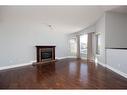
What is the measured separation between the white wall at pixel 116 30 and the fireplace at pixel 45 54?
12.9ft

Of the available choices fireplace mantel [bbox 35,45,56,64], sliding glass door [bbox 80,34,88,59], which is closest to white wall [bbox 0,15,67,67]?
fireplace mantel [bbox 35,45,56,64]

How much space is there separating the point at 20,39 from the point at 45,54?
230 cm

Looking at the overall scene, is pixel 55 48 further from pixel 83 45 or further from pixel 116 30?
pixel 116 30

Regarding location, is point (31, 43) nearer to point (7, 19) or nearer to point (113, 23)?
point (7, 19)

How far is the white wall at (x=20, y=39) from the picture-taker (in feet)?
21.8

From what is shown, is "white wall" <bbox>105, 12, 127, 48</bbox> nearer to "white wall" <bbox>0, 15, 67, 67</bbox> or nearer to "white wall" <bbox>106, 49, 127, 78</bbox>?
"white wall" <bbox>106, 49, 127, 78</bbox>

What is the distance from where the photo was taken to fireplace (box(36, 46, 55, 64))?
8.89 m

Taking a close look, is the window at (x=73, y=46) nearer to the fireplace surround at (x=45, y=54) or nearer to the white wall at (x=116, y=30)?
the fireplace surround at (x=45, y=54)

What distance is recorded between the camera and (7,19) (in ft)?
21.4

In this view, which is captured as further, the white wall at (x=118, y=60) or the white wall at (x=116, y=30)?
the white wall at (x=116, y=30)

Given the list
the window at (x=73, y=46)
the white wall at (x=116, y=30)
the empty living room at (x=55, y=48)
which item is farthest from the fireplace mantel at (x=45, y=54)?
the white wall at (x=116, y=30)
